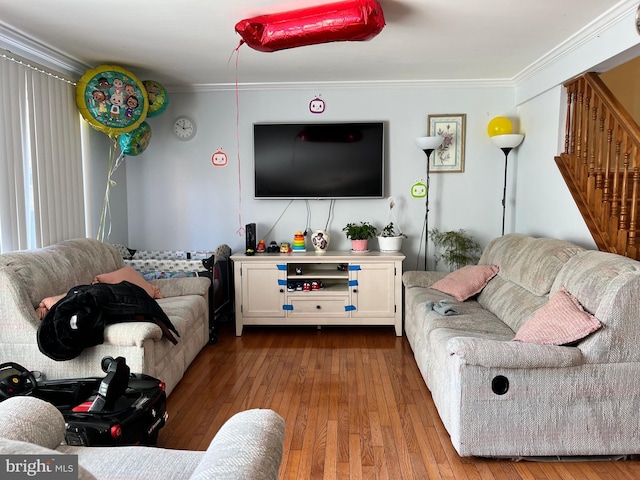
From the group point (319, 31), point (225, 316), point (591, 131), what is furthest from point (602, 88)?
point (225, 316)

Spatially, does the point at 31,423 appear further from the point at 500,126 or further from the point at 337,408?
the point at 500,126

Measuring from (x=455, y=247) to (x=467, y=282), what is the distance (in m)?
0.96

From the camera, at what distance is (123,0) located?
102 inches

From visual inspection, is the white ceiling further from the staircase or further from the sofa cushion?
the sofa cushion

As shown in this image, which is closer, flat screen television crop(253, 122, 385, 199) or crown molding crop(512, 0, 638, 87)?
crown molding crop(512, 0, 638, 87)

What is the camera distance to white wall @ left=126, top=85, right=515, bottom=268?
15.3 ft

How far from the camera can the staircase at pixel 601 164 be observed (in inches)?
111

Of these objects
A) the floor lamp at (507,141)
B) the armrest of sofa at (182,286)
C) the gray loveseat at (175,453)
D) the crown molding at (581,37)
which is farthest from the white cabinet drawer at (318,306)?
the gray loveseat at (175,453)

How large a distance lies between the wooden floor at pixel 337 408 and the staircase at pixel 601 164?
1353mm

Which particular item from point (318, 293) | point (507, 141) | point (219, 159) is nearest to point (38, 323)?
point (318, 293)

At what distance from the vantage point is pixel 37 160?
3398 millimetres

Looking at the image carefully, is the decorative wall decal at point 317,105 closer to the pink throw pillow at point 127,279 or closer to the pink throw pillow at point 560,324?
the pink throw pillow at point 127,279

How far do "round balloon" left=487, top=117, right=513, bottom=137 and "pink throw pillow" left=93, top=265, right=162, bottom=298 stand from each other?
129 inches

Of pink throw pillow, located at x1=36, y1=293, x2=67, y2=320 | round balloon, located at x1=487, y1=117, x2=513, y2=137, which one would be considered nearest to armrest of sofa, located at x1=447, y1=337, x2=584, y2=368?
pink throw pillow, located at x1=36, y1=293, x2=67, y2=320
